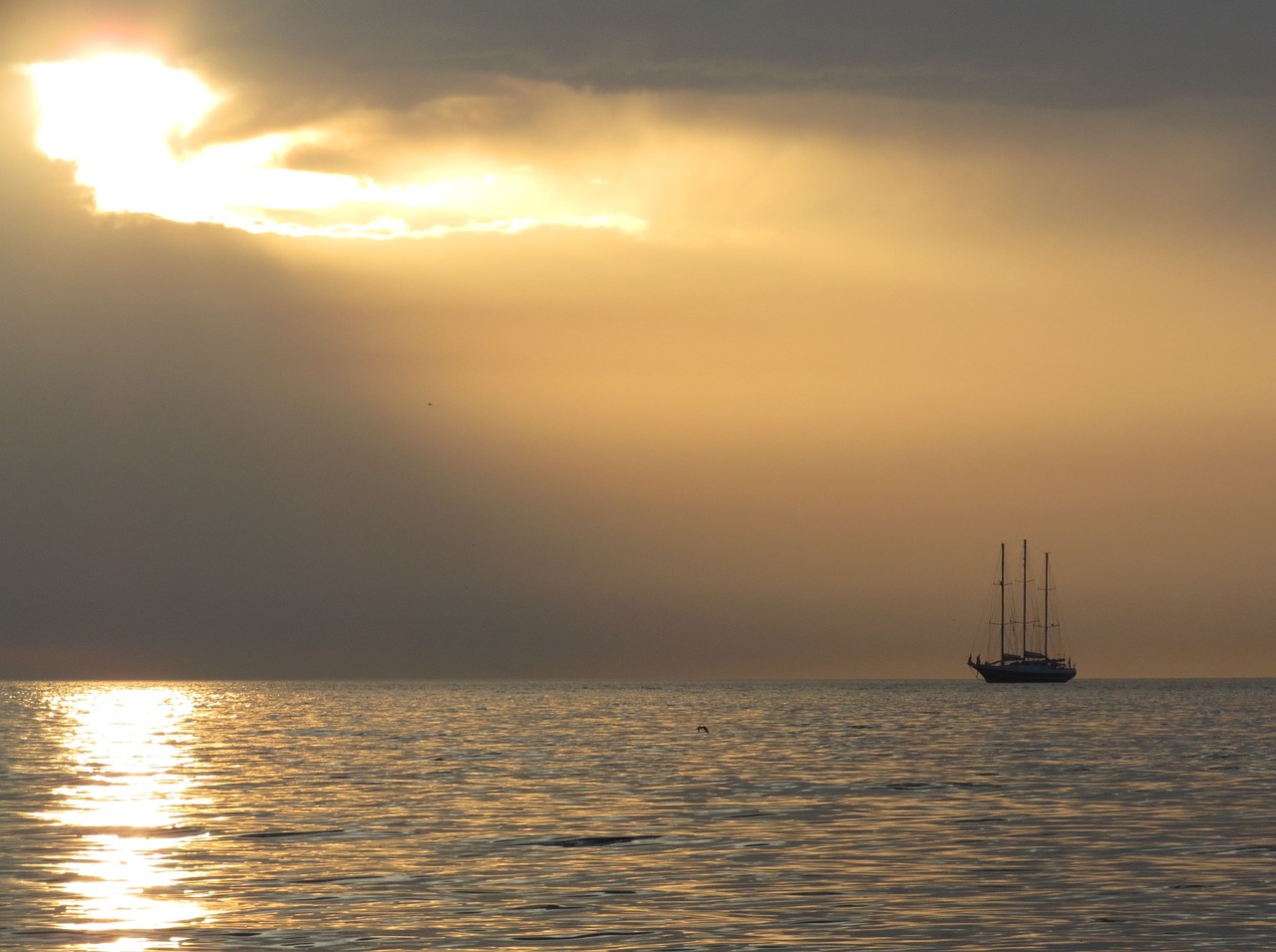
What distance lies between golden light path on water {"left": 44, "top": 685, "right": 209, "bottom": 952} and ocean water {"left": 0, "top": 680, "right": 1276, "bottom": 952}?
0.43ft

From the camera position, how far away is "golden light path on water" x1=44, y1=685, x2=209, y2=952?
31.5m

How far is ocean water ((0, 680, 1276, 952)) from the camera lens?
30625 millimetres

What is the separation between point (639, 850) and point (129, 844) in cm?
1297

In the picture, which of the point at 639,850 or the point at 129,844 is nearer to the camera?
the point at 639,850

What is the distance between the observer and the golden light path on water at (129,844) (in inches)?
1241

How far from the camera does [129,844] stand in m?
43.3

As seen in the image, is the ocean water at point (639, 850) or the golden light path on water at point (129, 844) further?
the golden light path on water at point (129, 844)

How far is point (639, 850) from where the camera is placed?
139 feet

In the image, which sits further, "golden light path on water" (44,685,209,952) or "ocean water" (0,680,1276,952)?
"golden light path on water" (44,685,209,952)

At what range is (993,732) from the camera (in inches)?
4710

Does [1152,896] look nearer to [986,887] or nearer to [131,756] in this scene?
[986,887]

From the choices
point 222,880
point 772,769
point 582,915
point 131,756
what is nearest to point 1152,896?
point 582,915

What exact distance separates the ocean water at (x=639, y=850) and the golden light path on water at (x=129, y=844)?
13cm

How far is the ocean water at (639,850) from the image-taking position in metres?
30.6
